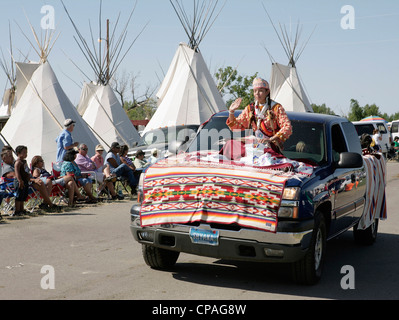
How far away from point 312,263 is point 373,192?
3013mm

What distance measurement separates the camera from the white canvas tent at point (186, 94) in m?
25.0

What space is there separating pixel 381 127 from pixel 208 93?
1010 cm

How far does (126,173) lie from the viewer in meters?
14.3

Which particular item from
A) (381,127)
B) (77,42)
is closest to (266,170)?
(77,42)

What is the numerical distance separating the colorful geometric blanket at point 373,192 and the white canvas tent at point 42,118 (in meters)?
11.8

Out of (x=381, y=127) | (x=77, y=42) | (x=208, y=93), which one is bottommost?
(x=381, y=127)

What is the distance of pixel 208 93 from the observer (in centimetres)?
2594

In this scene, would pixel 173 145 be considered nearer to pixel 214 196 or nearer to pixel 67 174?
pixel 67 174

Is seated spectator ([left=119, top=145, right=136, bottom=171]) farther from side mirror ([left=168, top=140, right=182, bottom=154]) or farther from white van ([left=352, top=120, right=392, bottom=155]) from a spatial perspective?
white van ([left=352, top=120, right=392, bottom=155])

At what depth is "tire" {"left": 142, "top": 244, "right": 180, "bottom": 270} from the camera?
6230 mm

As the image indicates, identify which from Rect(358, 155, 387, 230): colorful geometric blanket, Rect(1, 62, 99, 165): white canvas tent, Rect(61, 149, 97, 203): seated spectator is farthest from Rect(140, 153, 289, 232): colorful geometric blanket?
Rect(1, 62, 99, 165): white canvas tent
